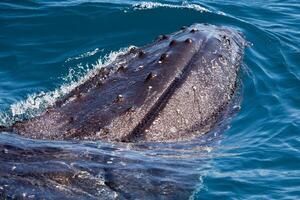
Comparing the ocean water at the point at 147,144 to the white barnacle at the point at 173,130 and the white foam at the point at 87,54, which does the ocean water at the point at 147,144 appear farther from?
the white barnacle at the point at 173,130

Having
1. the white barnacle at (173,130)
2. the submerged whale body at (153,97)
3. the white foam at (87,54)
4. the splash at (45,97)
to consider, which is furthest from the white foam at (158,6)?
the white barnacle at (173,130)

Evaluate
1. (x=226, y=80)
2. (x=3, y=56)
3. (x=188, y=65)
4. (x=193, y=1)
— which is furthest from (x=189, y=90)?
(x=193, y=1)

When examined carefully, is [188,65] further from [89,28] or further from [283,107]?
[89,28]

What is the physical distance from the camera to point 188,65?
11133 millimetres

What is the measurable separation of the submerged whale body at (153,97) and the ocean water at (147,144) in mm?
372

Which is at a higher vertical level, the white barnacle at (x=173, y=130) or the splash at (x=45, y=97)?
the white barnacle at (x=173, y=130)

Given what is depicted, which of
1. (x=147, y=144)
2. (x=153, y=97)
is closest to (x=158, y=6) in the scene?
(x=153, y=97)

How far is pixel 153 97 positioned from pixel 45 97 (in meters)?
4.13

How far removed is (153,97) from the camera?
10.2 meters

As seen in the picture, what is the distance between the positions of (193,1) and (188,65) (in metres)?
9.82

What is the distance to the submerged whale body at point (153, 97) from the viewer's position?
951cm

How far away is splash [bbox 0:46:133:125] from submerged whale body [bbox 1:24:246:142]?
1.10 metres

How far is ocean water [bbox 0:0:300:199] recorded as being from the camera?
293 inches

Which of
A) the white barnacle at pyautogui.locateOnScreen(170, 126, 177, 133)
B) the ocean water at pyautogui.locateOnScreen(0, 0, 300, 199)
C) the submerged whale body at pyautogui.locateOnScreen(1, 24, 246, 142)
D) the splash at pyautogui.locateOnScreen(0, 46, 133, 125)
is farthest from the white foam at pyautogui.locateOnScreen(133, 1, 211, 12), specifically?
the white barnacle at pyautogui.locateOnScreen(170, 126, 177, 133)
